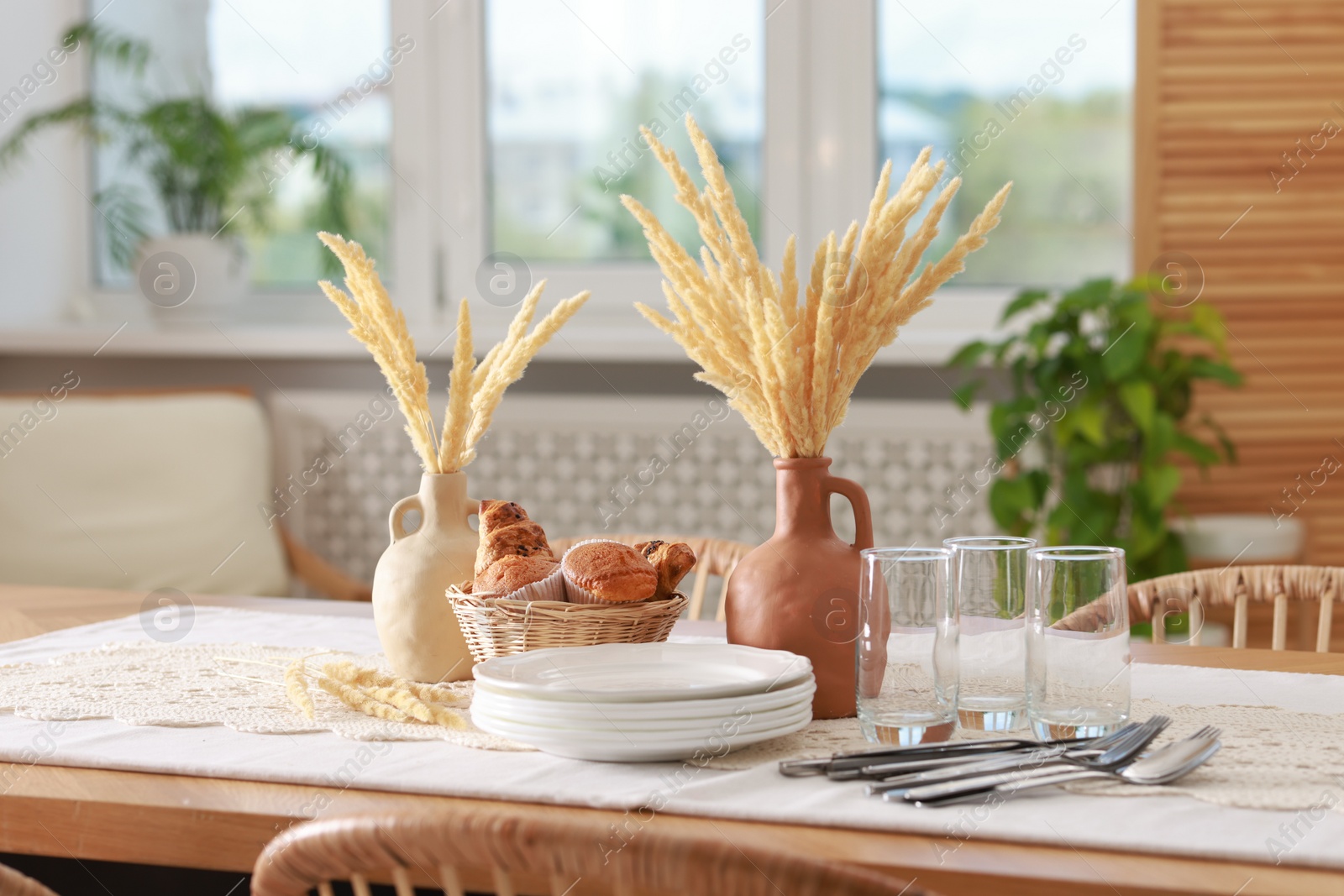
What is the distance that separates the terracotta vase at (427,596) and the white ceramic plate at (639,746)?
0.23m

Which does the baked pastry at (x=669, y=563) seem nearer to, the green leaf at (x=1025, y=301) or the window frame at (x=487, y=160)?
the green leaf at (x=1025, y=301)

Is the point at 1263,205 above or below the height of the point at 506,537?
above

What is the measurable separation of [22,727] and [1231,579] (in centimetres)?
114

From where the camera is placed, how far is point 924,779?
2.68 ft

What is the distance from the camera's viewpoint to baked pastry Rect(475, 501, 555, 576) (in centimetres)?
108

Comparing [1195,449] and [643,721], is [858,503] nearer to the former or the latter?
[643,721]

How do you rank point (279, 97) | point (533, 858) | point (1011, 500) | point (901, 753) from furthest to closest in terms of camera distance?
point (279, 97), point (1011, 500), point (901, 753), point (533, 858)

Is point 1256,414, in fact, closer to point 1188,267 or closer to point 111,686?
point 1188,267

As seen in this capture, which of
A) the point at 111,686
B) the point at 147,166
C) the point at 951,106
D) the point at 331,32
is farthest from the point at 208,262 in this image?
the point at 111,686

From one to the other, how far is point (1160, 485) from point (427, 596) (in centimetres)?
158

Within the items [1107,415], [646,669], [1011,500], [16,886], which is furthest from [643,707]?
[1107,415]

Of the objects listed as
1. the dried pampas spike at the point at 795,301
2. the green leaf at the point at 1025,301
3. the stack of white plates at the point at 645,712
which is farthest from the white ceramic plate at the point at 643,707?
the green leaf at the point at 1025,301

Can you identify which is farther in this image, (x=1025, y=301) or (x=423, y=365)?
(x=1025, y=301)

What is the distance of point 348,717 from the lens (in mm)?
1028
